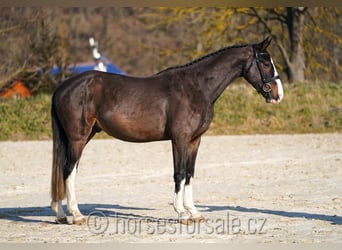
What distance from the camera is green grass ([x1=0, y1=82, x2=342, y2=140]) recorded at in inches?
830

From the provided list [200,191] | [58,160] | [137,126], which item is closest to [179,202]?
[137,126]

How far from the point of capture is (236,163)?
52.3 feet

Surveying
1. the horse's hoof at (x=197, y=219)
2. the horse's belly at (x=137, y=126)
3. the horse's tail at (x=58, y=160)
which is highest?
the horse's belly at (x=137, y=126)

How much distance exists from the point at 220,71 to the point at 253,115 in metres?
12.1

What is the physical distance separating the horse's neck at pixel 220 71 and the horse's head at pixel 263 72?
128 mm

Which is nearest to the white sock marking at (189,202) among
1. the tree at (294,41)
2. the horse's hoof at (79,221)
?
the horse's hoof at (79,221)

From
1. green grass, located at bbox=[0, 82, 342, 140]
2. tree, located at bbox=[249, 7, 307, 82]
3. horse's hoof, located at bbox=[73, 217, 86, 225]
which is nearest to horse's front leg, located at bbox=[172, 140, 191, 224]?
horse's hoof, located at bbox=[73, 217, 86, 225]

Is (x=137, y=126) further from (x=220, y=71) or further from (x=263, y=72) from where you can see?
(x=263, y=72)

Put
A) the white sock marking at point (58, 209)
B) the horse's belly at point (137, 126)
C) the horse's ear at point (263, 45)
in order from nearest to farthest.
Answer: the horse's belly at point (137, 126) < the horse's ear at point (263, 45) < the white sock marking at point (58, 209)

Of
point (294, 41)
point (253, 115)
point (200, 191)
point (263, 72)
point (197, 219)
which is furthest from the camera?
point (294, 41)

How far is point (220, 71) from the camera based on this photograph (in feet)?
31.8

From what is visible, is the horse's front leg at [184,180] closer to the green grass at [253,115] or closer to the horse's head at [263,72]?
the horse's head at [263,72]

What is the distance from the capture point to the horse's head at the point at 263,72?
9.58m

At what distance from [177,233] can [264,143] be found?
10329mm
